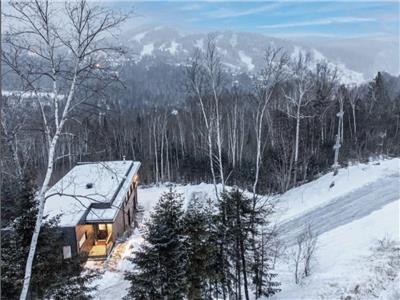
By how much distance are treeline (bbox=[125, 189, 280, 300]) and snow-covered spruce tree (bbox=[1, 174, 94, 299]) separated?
4.93 ft

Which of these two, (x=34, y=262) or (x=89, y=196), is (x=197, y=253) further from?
(x=89, y=196)

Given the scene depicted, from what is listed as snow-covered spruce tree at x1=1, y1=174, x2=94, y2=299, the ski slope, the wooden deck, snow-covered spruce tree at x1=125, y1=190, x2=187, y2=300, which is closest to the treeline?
snow-covered spruce tree at x1=125, y1=190, x2=187, y2=300

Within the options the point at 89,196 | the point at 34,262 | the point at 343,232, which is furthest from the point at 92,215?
the point at 343,232

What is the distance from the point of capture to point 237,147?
119 ft

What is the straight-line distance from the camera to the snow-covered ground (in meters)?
11.7

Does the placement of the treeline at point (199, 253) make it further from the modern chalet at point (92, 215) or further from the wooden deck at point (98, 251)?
the wooden deck at point (98, 251)

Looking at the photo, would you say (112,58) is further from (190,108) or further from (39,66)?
(190,108)

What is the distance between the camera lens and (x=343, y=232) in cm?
1700

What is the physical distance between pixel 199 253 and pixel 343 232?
30.8 feet

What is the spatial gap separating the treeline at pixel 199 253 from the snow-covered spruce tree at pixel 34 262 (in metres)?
1.50

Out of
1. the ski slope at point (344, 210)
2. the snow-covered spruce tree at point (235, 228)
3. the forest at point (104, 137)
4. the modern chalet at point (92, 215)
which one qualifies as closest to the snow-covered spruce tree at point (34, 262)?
the forest at point (104, 137)

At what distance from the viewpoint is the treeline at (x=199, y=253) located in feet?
32.2

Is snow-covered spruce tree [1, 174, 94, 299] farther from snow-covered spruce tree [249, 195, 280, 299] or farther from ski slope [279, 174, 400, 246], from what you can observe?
ski slope [279, 174, 400, 246]

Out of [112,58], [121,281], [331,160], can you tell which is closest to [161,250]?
[112,58]
